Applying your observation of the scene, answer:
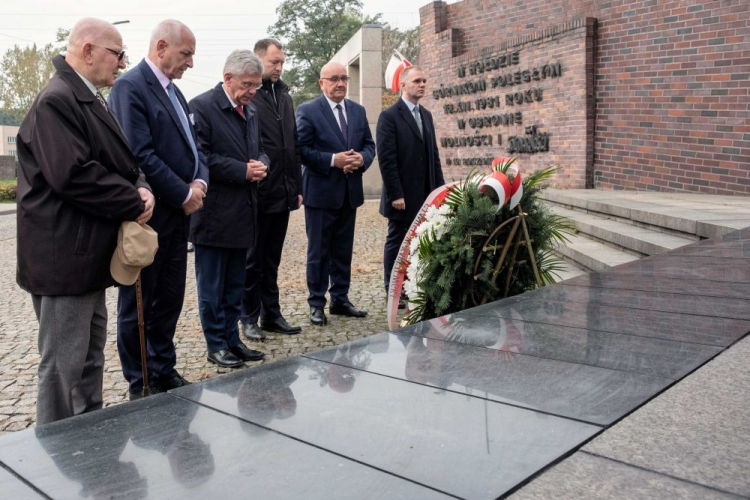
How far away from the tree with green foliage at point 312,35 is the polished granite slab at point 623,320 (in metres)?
47.5

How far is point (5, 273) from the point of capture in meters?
8.63

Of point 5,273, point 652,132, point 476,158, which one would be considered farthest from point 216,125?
point 476,158

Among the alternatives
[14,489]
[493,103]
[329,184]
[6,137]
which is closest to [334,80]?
[329,184]

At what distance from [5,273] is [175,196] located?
6.05 meters

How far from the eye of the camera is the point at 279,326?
17.3 ft

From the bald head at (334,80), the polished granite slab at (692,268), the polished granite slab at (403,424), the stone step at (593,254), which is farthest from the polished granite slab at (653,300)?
the bald head at (334,80)

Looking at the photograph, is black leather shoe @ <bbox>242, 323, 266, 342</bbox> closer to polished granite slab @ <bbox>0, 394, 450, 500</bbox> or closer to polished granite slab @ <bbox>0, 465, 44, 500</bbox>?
Result: polished granite slab @ <bbox>0, 394, 450, 500</bbox>

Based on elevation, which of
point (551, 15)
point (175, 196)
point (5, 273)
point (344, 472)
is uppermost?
point (551, 15)

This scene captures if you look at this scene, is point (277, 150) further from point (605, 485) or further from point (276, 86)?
A: point (605, 485)

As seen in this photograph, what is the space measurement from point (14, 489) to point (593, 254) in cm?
548

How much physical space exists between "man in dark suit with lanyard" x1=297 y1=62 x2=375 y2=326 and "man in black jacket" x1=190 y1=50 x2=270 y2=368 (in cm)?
111

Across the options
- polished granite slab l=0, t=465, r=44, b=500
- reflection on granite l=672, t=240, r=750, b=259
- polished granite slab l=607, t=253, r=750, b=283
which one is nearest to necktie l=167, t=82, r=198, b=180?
polished granite slab l=0, t=465, r=44, b=500

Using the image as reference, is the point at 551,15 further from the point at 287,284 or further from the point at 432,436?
the point at 432,436

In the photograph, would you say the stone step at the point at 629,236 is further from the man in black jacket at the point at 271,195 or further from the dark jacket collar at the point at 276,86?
the dark jacket collar at the point at 276,86
